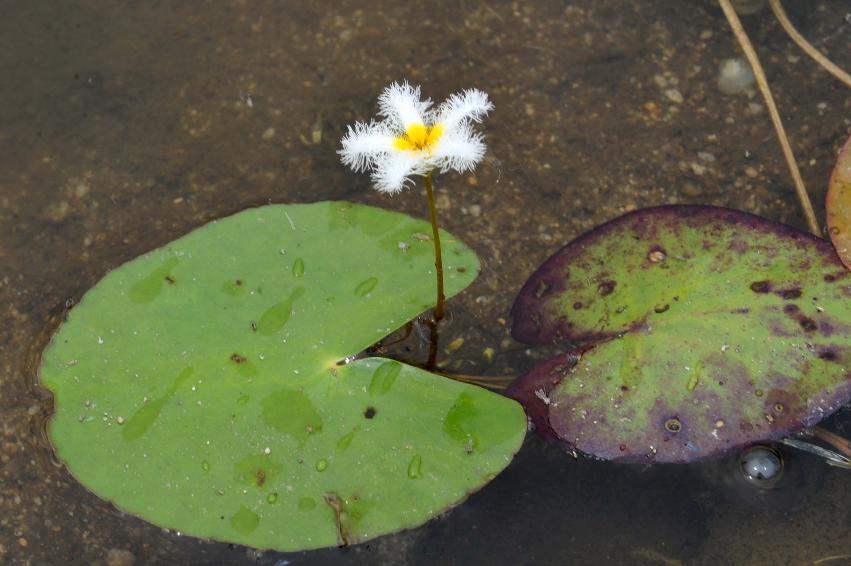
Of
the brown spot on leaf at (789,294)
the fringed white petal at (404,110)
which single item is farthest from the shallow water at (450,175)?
the fringed white petal at (404,110)

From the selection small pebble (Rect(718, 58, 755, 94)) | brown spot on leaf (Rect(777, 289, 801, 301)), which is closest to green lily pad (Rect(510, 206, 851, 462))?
brown spot on leaf (Rect(777, 289, 801, 301))

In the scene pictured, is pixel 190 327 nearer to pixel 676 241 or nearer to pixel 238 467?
pixel 238 467

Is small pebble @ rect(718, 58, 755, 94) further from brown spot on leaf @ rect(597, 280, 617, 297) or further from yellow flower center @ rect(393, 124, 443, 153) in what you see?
yellow flower center @ rect(393, 124, 443, 153)

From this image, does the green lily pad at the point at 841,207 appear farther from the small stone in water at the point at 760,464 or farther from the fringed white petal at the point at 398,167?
the fringed white petal at the point at 398,167

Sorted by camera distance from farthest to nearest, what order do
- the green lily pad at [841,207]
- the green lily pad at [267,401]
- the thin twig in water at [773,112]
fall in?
the thin twig in water at [773,112], the green lily pad at [841,207], the green lily pad at [267,401]

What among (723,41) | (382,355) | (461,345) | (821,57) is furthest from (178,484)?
(821,57)

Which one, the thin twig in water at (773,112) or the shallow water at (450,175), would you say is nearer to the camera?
the shallow water at (450,175)

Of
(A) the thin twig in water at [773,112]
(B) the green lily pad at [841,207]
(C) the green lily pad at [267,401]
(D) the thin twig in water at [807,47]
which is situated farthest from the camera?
(D) the thin twig in water at [807,47]
